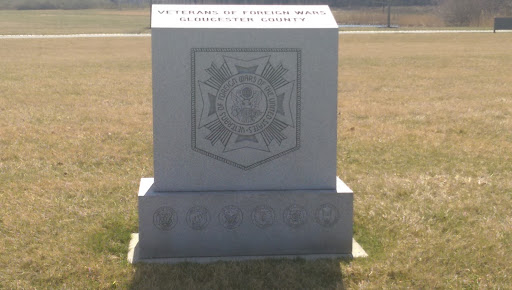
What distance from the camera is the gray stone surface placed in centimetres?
398

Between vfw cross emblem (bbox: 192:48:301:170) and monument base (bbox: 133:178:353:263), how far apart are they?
284 mm

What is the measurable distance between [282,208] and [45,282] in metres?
1.51

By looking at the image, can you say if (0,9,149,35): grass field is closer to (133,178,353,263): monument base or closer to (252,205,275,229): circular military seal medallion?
(133,178,353,263): monument base

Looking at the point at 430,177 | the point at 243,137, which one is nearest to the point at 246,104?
the point at 243,137

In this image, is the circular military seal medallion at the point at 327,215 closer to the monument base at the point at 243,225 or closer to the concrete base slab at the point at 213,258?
the monument base at the point at 243,225

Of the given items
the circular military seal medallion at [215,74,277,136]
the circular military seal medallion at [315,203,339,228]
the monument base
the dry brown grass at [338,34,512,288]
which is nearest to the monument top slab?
the circular military seal medallion at [215,74,277,136]

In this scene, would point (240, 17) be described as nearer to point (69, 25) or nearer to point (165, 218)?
point (165, 218)

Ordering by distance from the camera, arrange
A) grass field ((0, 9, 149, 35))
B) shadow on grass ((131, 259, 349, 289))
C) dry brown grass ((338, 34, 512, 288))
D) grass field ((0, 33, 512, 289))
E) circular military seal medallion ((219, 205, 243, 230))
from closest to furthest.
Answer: shadow on grass ((131, 259, 349, 289))
grass field ((0, 33, 512, 289))
dry brown grass ((338, 34, 512, 288))
circular military seal medallion ((219, 205, 243, 230))
grass field ((0, 9, 149, 35))

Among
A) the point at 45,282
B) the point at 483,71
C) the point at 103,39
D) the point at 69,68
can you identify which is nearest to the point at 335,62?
the point at 45,282

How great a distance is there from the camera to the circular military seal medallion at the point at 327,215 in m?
4.21

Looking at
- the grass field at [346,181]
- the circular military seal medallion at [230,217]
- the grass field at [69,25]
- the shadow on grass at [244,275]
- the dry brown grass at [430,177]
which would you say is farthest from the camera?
the grass field at [69,25]

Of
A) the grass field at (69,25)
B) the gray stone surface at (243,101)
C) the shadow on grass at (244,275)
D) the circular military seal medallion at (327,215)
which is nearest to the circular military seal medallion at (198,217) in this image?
the gray stone surface at (243,101)

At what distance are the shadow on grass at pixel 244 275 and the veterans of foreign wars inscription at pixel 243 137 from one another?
17 cm

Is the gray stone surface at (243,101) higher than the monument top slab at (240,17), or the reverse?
the monument top slab at (240,17)
